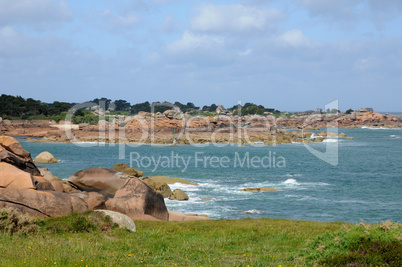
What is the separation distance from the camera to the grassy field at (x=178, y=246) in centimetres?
1265

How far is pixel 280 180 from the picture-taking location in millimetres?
61938

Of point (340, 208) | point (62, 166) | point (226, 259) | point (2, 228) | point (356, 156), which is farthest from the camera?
point (356, 156)

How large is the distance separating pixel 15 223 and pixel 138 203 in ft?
36.2

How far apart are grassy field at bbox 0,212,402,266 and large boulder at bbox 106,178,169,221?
7.67 metres

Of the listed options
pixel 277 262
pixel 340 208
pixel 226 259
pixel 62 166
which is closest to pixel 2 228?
pixel 226 259

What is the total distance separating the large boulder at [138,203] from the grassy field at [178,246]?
25.2ft

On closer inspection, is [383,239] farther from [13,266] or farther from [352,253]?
[13,266]

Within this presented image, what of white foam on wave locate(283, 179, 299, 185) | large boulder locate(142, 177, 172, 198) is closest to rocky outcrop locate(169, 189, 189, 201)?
large boulder locate(142, 177, 172, 198)

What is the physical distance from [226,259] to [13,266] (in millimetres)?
6654

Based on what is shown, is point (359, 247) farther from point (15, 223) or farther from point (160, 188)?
→ point (160, 188)

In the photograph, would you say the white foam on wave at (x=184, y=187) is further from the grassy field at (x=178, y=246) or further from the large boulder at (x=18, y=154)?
the grassy field at (x=178, y=246)

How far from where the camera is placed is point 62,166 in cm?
7475

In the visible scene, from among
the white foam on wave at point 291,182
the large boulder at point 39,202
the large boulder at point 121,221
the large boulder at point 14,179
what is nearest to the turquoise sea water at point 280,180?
the white foam on wave at point 291,182

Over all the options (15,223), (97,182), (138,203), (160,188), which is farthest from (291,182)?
(15,223)
